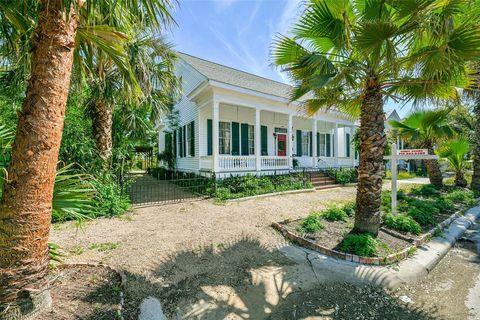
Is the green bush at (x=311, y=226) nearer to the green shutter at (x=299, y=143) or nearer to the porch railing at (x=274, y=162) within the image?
the porch railing at (x=274, y=162)

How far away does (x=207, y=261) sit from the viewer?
396 cm

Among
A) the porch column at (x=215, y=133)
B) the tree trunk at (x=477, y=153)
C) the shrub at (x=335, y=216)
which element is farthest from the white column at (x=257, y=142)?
the tree trunk at (x=477, y=153)

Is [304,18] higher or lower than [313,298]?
higher

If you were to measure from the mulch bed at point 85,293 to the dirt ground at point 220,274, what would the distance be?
0.21m

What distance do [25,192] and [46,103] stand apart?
2.58 ft

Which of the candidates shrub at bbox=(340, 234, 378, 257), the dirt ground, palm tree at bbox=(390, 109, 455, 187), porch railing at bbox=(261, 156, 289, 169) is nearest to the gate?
the dirt ground

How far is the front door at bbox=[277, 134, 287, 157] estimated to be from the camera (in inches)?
572

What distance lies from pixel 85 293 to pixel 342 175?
13498mm

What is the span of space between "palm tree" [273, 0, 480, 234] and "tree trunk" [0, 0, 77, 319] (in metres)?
3.82

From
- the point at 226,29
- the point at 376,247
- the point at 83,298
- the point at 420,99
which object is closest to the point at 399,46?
the point at 420,99

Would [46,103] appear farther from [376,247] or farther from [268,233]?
[376,247]

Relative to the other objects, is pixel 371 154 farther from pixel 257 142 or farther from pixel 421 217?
pixel 257 142

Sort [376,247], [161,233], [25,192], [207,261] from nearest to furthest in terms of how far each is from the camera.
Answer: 1. [25,192]
2. [207,261]
3. [376,247]
4. [161,233]

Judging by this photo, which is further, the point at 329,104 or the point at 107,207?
the point at 107,207
